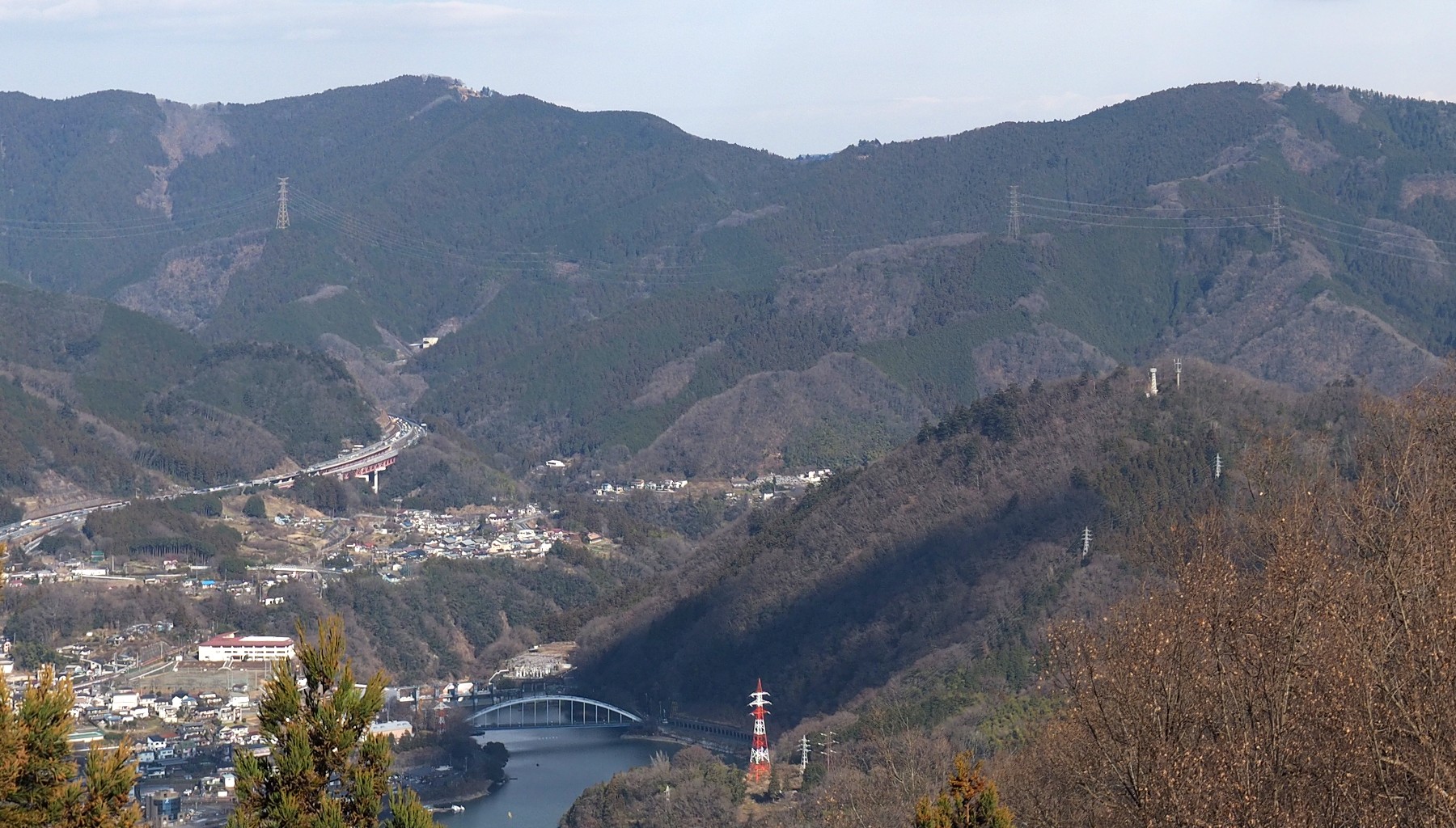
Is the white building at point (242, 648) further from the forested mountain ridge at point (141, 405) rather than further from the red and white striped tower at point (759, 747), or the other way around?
the forested mountain ridge at point (141, 405)

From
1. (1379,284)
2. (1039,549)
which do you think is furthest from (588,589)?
(1379,284)

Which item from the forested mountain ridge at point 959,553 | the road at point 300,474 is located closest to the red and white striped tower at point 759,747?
the forested mountain ridge at point 959,553

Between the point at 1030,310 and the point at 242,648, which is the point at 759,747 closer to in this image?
the point at 242,648

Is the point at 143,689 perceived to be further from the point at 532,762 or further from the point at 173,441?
the point at 173,441

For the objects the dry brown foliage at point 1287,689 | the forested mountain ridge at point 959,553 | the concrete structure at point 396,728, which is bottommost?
the concrete structure at point 396,728

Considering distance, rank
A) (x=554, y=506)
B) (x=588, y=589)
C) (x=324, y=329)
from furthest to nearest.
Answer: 1. (x=324, y=329)
2. (x=554, y=506)
3. (x=588, y=589)

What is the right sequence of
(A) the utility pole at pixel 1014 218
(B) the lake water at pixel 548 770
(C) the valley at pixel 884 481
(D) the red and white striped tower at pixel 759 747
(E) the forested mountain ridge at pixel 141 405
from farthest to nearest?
1. (A) the utility pole at pixel 1014 218
2. (E) the forested mountain ridge at pixel 141 405
3. (B) the lake water at pixel 548 770
4. (D) the red and white striped tower at pixel 759 747
5. (C) the valley at pixel 884 481

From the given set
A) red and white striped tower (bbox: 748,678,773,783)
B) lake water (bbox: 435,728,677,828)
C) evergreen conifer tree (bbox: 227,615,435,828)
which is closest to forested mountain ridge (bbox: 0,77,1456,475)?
lake water (bbox: 435,728,677,828)
